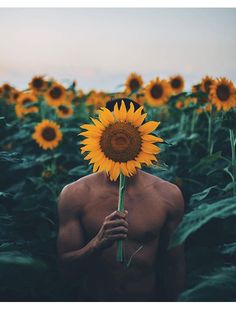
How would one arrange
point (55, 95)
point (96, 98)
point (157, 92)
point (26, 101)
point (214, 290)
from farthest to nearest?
1. point (96, 98)
2. point (26, 101)
3. point (55, 95)
4. point (157, 92)
5. point (214, 290)

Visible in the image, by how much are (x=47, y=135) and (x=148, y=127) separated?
2.33m

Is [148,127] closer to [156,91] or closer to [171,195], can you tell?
[171,195]

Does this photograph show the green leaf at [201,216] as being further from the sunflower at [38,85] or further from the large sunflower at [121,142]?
the sunflower at [38,85]

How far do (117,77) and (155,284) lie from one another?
1.42 m

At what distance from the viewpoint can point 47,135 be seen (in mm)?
3793

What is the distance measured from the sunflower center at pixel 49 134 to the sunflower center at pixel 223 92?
4.62 ft

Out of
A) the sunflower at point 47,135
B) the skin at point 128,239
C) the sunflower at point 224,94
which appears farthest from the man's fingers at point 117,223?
the sunflower at point 47,135

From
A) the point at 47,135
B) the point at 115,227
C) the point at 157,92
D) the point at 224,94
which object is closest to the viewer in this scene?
the point at 115,227

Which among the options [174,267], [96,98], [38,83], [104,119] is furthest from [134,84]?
[104,119]

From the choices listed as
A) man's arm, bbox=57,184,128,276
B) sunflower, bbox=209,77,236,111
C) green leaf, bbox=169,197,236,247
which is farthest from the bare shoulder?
sunflower, bbox=209,77,236,111

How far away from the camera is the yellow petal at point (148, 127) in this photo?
154 centimetres

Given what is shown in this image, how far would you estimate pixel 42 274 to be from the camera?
1.75 m
